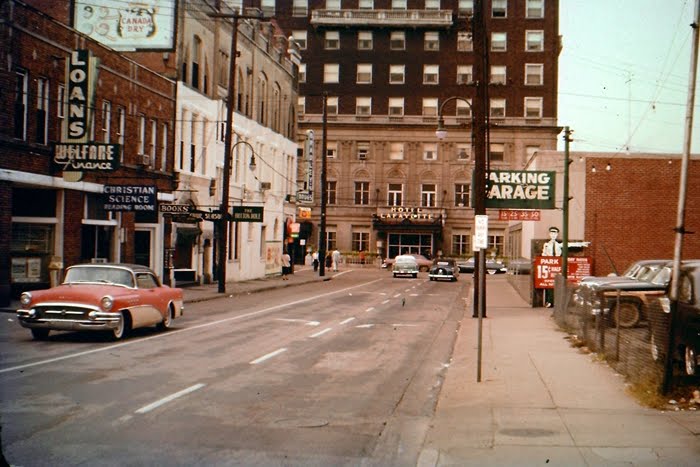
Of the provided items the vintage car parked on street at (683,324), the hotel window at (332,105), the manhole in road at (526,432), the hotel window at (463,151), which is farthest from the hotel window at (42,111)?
the hotel window at (463,151)

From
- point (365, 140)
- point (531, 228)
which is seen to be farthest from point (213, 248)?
point (365, 140)

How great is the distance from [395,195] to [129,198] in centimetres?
5682

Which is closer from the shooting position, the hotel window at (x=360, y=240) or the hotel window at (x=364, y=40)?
the hotel window at (x=360, y=240)

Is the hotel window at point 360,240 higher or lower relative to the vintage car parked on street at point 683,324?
higher

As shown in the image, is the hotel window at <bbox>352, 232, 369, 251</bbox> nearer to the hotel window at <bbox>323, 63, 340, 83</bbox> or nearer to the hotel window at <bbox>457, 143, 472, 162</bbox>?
the hotel window at <bbox>457, 143, 472, 162</bbox>

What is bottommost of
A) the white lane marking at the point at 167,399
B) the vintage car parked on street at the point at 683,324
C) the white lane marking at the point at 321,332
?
the white lane marking at the point at 321,332

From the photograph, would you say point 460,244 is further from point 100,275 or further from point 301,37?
point 100,275

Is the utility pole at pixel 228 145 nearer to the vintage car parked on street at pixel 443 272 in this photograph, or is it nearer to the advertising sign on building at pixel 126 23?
the advertising sign on building at pixel 126 23

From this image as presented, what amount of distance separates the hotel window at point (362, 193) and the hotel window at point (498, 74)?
16076 mm

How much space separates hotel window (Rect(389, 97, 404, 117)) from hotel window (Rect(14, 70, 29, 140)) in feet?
203

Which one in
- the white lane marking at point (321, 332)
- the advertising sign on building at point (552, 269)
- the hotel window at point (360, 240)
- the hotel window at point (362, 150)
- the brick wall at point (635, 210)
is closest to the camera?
the white lane marking at point (321, 332)

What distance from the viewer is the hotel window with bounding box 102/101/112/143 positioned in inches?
1241

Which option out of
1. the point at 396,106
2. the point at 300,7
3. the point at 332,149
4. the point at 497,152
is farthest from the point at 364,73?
the point at 497,152

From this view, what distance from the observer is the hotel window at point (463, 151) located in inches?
3329
